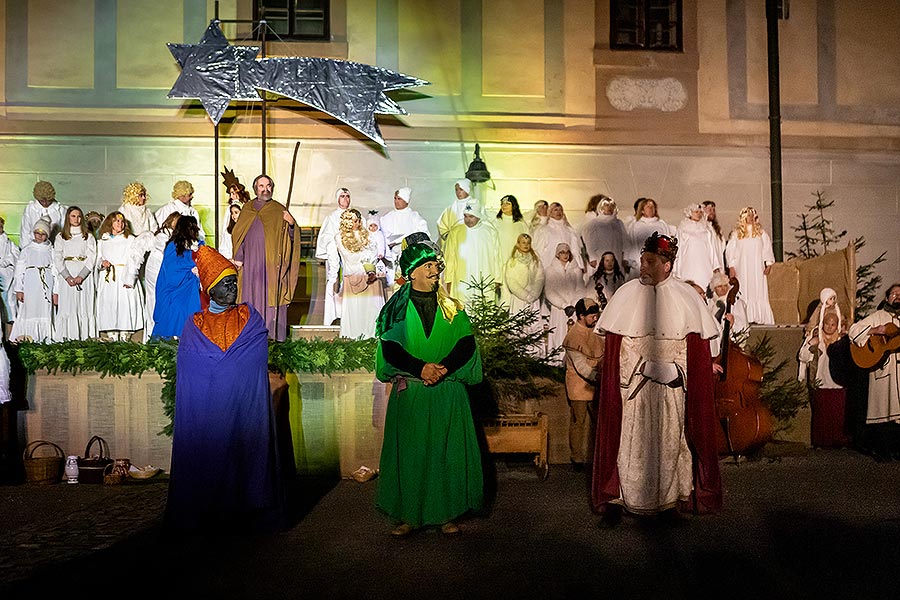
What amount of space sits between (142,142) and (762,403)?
10.6 m

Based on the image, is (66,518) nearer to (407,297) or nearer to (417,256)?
(407,297)

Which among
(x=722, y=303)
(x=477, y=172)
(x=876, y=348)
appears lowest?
(x=876, y=348)

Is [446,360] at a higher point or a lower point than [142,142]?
lower

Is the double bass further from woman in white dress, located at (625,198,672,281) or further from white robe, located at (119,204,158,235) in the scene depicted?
white robe, located at (119,204,158,235)

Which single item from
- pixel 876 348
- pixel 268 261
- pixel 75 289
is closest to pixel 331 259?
pixel 268 261

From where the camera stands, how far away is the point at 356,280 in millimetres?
14258

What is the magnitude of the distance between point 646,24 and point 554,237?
4926 mm

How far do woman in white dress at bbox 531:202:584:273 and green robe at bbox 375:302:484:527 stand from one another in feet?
25.5

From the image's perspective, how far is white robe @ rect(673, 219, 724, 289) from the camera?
15.8 meters

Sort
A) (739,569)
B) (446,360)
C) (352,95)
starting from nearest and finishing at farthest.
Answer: (739,569) < (446,360) < (352,95)

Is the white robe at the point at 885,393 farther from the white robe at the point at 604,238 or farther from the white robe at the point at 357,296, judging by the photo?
the white robe at the point at 357,296

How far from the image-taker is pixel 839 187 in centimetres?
1834

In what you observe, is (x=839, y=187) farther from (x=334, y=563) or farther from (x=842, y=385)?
(x=334, y=563)

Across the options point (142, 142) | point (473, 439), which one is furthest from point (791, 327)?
A: point (142, 142)
